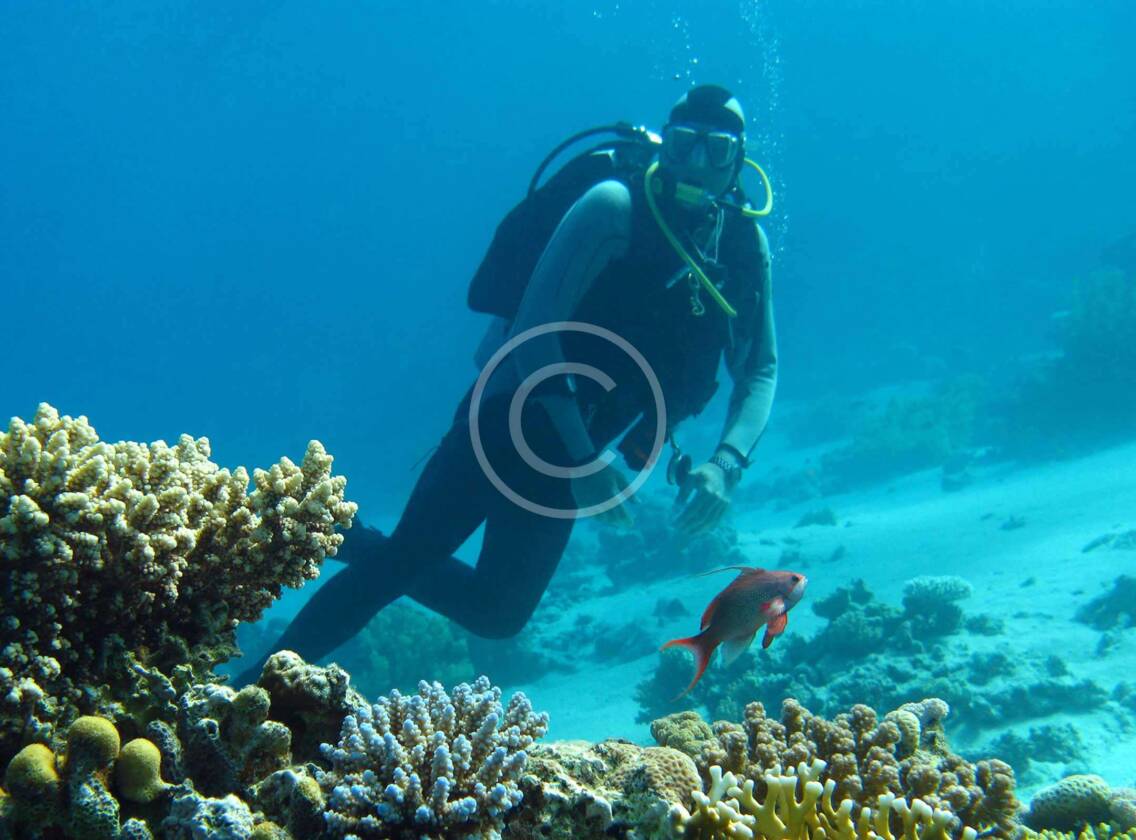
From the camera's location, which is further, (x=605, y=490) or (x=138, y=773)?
(x=605, y=490)

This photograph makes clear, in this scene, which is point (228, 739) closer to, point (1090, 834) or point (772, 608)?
point (772, 608)

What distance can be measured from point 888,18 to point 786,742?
277 ft

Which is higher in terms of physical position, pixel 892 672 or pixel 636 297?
pixel 636 297

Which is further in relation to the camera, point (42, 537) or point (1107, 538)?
point (1107, 538)

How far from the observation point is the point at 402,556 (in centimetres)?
529

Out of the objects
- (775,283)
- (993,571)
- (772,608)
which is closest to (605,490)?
(772,608)

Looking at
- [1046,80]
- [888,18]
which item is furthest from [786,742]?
[1046,80]

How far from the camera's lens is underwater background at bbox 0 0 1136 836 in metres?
8.66

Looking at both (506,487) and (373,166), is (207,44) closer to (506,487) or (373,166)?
(373,166)

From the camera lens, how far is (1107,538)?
374 inches

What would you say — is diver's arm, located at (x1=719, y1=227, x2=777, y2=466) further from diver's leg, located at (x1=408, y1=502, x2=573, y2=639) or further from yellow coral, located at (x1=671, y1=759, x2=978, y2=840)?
yellow coral, located at (x1=671, y1=759, x2=978, y2=840)

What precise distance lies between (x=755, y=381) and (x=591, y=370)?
5.69 feet

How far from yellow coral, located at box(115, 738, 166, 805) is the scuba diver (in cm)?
316

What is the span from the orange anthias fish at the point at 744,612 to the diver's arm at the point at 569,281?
7.27 feet
